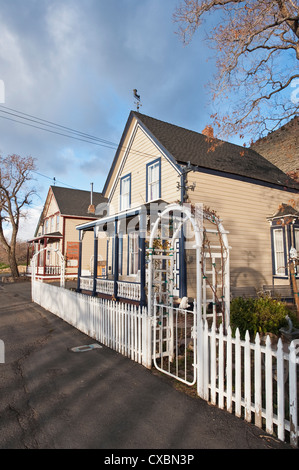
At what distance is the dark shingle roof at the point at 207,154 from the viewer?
12.1 m

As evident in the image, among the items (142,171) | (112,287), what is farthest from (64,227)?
(112,287)

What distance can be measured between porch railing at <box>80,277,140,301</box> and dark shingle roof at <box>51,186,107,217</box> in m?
15.3

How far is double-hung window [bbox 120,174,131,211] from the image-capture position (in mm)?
15242

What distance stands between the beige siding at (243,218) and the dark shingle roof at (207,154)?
1.96 feet

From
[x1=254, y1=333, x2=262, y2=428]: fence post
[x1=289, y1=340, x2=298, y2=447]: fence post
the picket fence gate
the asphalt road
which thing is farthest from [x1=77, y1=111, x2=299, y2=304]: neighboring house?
[x1=289, y1=340, x2=298, y2=447]: fence post

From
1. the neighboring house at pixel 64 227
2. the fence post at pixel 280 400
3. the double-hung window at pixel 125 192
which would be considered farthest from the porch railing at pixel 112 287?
the neighboring house at pixel 64 227

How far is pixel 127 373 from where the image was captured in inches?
202

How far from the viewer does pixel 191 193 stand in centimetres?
1121

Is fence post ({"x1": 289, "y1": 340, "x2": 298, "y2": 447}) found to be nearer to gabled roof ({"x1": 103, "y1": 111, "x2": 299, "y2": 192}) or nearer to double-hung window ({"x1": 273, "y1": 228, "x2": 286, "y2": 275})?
gabled roof ({"x1": 103, "y1": 111, "x2": 299, "y2": 192})

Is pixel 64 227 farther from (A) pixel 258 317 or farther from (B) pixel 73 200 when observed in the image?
(A) pixel 258 317

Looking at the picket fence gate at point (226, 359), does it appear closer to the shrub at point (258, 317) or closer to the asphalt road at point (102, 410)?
the asphalt road at point (102, 410)
